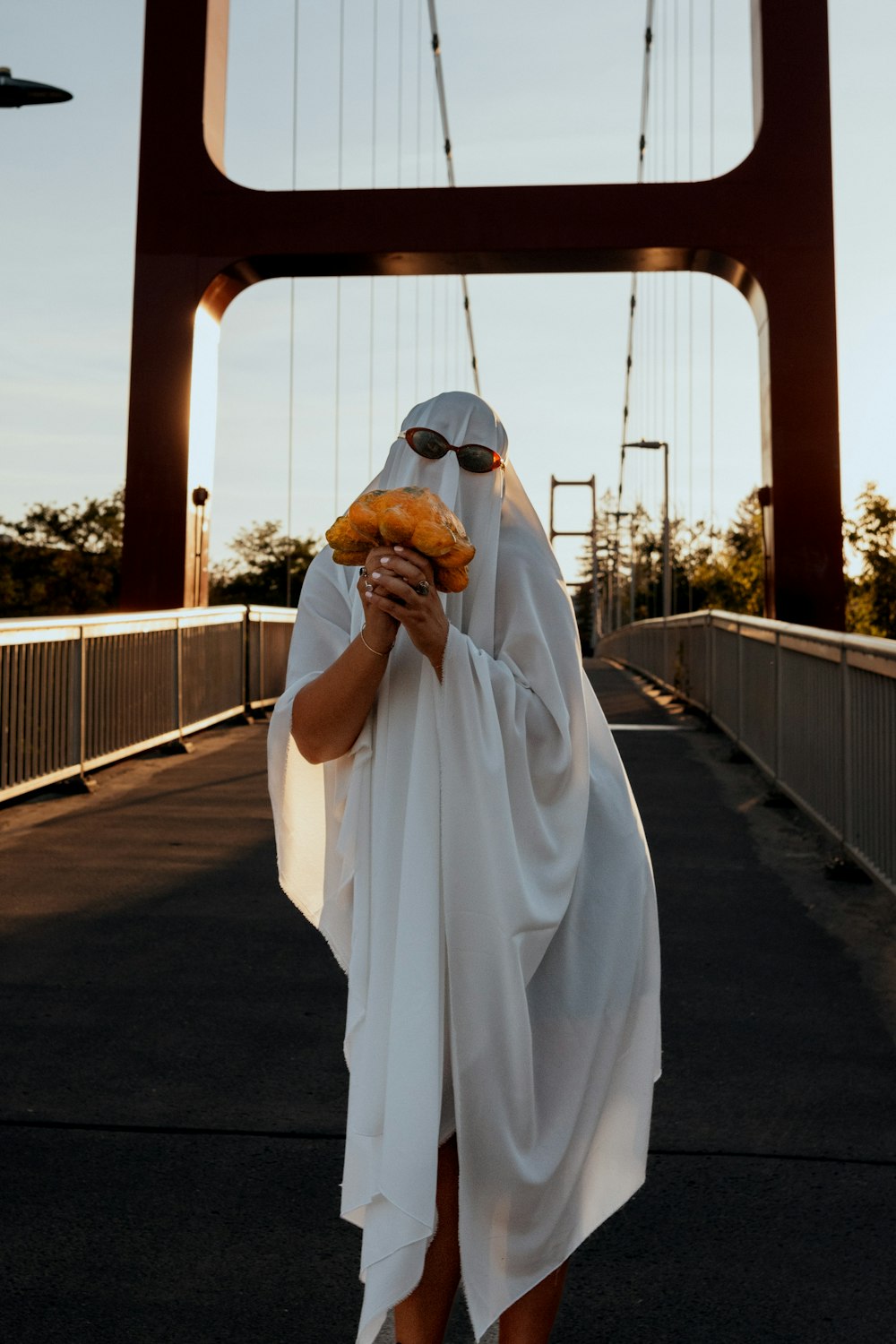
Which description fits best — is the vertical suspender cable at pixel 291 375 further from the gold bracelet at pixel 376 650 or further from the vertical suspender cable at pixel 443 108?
the gold bracelet at pixel 376 650

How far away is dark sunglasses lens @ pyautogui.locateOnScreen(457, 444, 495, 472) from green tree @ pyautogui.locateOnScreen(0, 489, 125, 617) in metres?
47.9

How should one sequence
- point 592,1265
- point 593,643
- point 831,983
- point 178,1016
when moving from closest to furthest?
point 592,1265 < point 178,1016 < point 831,983 < point 593,643

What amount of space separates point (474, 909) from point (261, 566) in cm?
6539

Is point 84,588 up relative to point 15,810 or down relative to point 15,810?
up

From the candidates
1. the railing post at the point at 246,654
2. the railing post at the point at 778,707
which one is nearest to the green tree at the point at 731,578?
the railing post at the point at 246,654

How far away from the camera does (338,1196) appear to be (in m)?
2.65

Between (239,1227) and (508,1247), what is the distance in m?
0.85

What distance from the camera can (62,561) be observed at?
51.3 meters

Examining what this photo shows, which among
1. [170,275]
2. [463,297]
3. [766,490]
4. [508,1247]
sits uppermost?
[463,297]

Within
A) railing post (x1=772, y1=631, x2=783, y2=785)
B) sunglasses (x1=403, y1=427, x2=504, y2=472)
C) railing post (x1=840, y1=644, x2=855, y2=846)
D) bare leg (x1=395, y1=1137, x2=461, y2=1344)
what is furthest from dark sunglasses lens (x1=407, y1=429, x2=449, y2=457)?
railing post (x1=772, y1=631, x2=783, y2=785)

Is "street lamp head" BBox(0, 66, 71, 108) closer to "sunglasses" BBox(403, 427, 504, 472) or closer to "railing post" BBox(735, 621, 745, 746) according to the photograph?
"railing post" BBox(735, 621, 745, 746)

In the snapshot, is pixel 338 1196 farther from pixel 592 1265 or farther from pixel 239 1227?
pixel 592 1265

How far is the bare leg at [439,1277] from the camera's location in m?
1.84

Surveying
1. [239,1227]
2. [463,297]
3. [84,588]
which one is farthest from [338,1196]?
[84,588]
